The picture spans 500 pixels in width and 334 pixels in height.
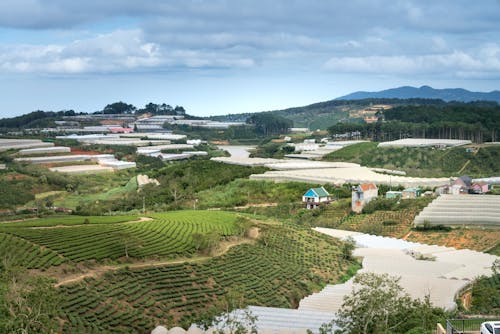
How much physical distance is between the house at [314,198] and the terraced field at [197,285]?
17.2 m

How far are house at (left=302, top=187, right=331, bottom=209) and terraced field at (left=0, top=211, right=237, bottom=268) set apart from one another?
20.3m

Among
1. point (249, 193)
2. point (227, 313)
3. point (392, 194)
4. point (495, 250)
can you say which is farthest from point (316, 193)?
point (227, 313)

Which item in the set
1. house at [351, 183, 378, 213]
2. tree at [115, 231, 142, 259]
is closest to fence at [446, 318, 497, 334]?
tree at [115, 231, 142, 259]

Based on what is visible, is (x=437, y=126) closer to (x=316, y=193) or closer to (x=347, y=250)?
(x=316, y=193)

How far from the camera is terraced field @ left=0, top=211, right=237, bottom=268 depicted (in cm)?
3116

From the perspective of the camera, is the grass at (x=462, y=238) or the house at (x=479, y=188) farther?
the house at (x=479, y=188)

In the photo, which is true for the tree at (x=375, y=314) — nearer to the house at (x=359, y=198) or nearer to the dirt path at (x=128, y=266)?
the dirt path at (x=128, y=266)

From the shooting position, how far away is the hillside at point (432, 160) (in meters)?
85.2

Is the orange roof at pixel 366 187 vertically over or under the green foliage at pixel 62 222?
under

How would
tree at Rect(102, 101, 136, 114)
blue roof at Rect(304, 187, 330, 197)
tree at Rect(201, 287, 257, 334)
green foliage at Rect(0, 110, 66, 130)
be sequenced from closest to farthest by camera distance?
tree at Rect(201, 287, 257, 334), blue roof at Rect(304, 187, 330, 197), green foliage at Rect(0, 110, 66, 130), tree at Rect(102, 101, 136, 114)

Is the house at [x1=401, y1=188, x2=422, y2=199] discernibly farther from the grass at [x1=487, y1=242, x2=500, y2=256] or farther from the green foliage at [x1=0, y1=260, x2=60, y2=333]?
the green foliage at [x1=0, y1=260, x2=60, y2=333]

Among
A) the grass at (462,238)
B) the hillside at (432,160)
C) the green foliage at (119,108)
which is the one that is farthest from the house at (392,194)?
the green foliage at (119,108)

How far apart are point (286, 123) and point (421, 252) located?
409 feet

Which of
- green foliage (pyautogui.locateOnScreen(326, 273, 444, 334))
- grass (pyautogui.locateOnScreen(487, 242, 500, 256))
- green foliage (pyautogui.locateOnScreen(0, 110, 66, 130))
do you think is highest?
green foliage (pyautogui.locateOnScreen(0, 110, 66, 130))
